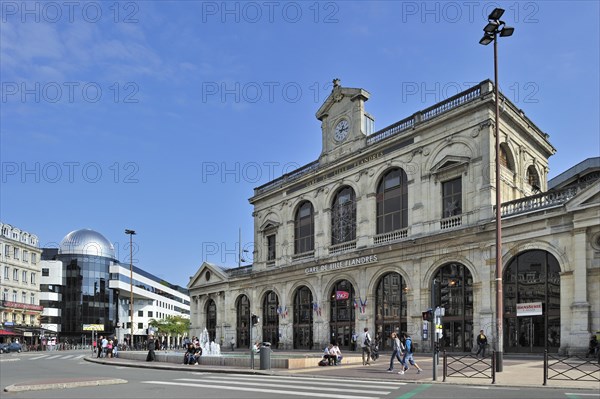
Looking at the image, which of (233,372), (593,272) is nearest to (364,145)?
(593,272)

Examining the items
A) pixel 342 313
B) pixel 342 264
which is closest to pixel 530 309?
pixel 342 264

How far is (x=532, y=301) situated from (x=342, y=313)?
16553 mm

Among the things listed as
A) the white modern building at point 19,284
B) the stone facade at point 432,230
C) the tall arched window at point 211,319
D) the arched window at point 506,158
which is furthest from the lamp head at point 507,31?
the white modern building at point 19,284

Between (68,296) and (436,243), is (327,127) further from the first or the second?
(68,296)

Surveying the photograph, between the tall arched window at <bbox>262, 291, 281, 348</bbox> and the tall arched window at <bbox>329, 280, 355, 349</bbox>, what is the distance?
813 cm

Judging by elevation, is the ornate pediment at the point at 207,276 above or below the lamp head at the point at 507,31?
below

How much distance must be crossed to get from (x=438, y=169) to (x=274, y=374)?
19392 mm

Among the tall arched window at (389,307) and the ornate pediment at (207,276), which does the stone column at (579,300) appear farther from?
the ornate pediment at (207,276)

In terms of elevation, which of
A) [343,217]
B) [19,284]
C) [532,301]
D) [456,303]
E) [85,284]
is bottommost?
[85,284]

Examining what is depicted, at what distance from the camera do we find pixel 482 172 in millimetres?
34719

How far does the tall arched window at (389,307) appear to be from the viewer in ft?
130

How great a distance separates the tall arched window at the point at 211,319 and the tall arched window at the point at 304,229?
17.9m

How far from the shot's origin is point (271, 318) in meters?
54.0

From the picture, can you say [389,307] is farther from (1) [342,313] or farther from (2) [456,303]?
(2) [456,303]
